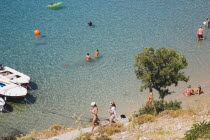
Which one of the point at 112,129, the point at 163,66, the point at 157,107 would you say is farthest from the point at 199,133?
the point at 157,107

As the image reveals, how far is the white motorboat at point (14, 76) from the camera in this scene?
2848 cm

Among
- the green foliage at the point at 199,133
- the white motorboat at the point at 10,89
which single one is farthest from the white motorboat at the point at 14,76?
the green foliage at the point at 199,133

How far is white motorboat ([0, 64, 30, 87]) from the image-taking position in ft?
93.5

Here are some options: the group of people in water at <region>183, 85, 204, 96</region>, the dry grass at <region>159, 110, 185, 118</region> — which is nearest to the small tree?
the dry grass at <region>159, 110, 185, 118</region>

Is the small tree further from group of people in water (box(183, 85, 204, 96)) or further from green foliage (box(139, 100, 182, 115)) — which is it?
group of people in water (box(183, 85, 204, 96))

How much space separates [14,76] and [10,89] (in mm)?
2031

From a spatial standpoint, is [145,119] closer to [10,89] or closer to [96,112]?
[96,112]

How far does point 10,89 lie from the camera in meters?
27.5

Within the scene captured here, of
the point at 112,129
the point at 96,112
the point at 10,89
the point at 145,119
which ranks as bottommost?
the point at 112,129

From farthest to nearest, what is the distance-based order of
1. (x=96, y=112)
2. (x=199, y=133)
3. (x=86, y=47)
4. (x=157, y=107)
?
(x=86, y=47)
(x=157, y=107)
(x=96, y=112)
(x=199, y=133)

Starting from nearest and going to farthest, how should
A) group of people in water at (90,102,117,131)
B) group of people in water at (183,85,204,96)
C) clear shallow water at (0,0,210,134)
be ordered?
group of people in water at (90,102,117,131) → clear shallow water at (0,0,210,134) → group of people in water at (183,85,204,96)

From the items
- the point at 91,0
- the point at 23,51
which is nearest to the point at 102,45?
the point at 23,51

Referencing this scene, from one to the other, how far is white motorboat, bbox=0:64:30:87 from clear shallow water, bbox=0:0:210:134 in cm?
109

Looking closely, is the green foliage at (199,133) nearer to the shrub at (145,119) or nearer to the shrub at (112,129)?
the shrub at (145,119)
